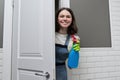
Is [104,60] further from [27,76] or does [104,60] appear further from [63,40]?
[27,76]

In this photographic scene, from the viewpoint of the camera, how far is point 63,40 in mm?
1553

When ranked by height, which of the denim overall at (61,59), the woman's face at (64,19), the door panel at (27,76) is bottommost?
the door panel at (27,76)

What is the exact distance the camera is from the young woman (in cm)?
151

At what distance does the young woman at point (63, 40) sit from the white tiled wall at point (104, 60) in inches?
10.4

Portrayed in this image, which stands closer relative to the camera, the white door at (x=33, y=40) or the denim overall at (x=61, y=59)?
the white door at (x=33, y=40)

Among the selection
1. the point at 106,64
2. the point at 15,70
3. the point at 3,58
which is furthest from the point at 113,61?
the point at 3,58

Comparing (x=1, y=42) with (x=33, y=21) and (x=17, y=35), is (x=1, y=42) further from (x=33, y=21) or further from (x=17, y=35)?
(x=33, y=21)

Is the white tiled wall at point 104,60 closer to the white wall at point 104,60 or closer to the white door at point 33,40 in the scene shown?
the white wall at point 104,60

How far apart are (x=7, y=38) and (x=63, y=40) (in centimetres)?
66

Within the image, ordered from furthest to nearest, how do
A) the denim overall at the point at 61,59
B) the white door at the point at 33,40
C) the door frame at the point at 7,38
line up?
the door frame at the point at 7,38 < the denim overall at the point at 61,59 < the white door at the point at 33,40

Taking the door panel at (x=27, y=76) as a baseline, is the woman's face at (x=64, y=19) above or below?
above

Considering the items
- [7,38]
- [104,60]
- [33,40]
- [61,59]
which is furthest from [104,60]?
[7,38]

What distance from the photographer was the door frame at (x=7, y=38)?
1.77m

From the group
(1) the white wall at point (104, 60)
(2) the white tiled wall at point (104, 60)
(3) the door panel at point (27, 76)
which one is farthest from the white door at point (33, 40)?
(2) the white tiled wall at point (104, 60)
